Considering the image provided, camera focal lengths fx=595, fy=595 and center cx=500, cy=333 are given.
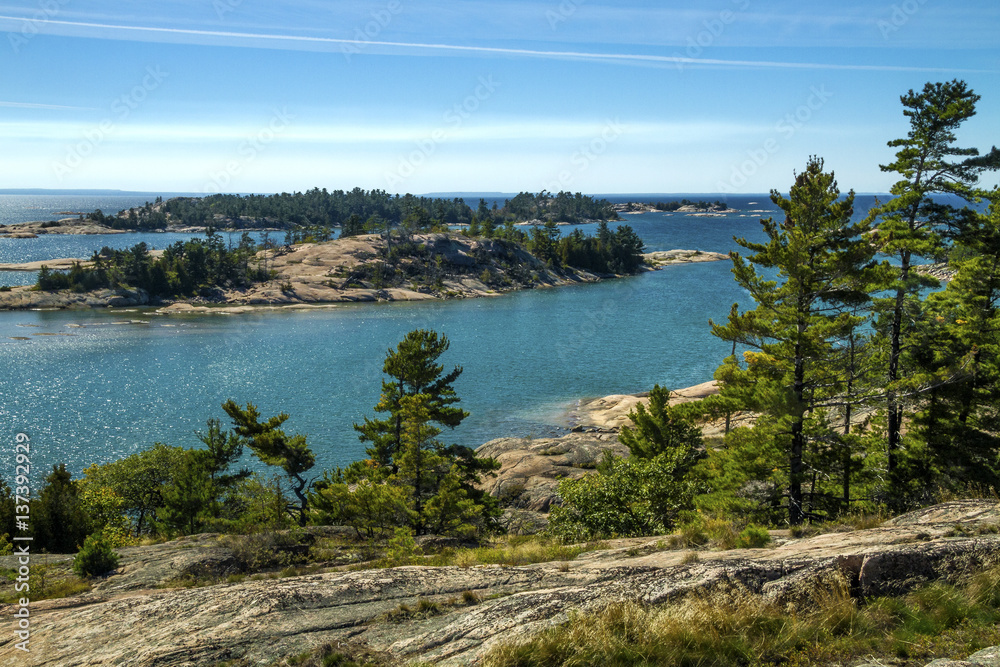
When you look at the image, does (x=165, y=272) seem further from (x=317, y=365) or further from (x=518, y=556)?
(x=518, y=556)

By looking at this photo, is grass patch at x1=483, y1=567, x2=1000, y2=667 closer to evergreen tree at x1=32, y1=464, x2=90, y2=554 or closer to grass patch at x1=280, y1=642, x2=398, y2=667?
grass patch at x1=280, y1=642, x2=398, y2=667

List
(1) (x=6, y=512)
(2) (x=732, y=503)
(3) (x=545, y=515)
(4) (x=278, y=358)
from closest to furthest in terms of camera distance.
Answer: (2) (x=732, y=503) → (1) (x=6, y=512) → (3) (x=545, y=515) → (4) (x=278, y=358)

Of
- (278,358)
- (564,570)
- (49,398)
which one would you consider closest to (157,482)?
(564,570)

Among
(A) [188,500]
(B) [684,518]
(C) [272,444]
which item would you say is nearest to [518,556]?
(B) [684,518]

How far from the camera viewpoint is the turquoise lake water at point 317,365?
178ft

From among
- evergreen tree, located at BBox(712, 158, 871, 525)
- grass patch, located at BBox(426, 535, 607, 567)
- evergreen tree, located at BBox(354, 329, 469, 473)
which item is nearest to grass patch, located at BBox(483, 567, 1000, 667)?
grass patch, located at BBox(426, 535, 607, 567)

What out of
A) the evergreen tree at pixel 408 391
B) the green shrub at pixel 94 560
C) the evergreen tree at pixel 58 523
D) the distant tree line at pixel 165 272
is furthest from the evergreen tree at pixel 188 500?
the distant tree line at pixel 165 272

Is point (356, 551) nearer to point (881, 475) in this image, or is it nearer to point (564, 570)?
point (564, 570)

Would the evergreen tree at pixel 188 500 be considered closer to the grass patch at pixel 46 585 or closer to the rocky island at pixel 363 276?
the grass patch at pixel 46 585

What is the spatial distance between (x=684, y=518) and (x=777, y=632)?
14.4 meters

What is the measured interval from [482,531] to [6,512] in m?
21.2

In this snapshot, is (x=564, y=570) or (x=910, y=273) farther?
(x=910, y=273)

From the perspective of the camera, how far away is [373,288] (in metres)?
135

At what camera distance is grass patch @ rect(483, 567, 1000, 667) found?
331 inches
